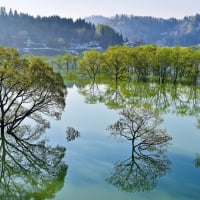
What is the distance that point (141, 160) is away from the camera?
2662 cm

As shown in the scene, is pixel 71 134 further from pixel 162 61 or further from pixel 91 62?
pixel 91 62

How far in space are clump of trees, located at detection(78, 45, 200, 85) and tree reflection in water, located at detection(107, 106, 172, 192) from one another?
2361 inches

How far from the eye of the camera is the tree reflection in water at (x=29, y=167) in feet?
69.1

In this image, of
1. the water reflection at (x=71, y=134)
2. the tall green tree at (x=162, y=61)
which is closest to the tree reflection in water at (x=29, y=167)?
the water reflection at (x=71, y=134)

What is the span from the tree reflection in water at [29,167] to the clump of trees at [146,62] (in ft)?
202

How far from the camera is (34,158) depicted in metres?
27.3

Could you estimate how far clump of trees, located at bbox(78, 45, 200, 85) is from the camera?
89562 mm

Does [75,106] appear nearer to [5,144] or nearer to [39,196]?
[5,144]

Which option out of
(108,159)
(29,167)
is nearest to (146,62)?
(108,159)

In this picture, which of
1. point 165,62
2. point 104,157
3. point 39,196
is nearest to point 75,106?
point 104,157

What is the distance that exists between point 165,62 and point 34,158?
68808 mm

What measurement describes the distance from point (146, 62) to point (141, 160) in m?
69.6

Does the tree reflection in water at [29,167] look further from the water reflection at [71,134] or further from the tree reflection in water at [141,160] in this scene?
the tree reflection in water at [141,160]

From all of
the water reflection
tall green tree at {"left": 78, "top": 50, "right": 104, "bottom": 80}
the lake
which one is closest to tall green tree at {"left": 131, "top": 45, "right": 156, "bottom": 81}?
tall green tree at {"left": 78, "top": 50, "right": 104, "bottom": 80}
